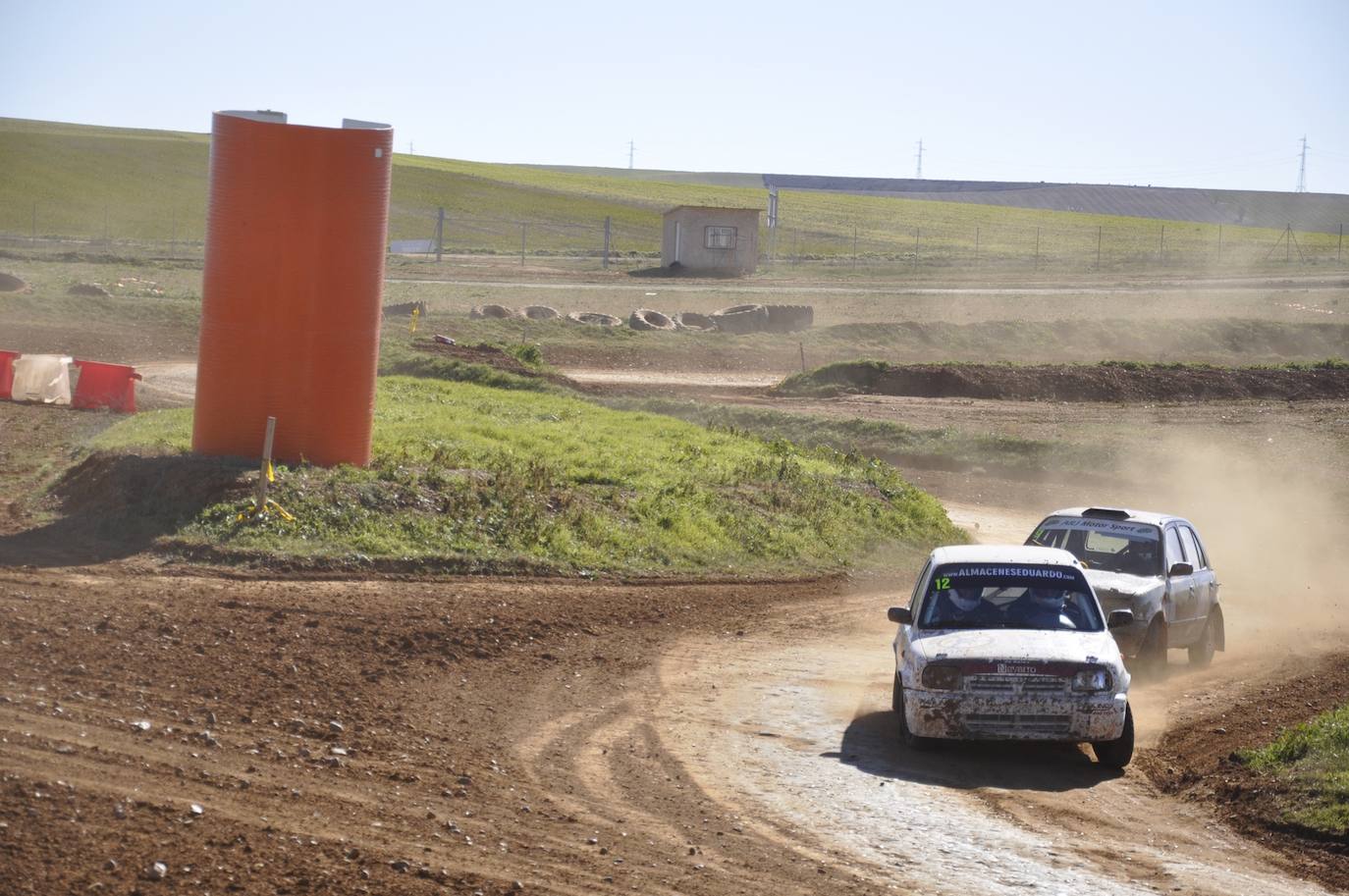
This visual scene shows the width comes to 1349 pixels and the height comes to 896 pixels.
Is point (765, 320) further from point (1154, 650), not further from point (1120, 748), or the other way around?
point (1120, 748)

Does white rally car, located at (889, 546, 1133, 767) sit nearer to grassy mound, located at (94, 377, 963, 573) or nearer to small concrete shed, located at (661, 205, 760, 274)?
grassy mound, located at (94, 377, 963, 573)

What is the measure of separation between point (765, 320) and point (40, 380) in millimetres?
28570

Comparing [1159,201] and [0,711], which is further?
[1159,201]

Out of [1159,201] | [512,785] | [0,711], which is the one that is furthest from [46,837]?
[1159,201]

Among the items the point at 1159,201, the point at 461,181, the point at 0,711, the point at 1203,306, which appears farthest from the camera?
the point at 1159,201

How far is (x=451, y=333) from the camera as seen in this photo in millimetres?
44531

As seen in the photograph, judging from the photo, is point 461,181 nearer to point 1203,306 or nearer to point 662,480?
point 1203,306

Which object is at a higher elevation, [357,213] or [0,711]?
[357,213]

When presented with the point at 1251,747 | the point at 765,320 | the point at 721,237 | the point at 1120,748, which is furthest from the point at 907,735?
the point at 721,237

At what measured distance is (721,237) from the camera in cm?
7250

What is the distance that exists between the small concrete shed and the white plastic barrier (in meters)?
48.2

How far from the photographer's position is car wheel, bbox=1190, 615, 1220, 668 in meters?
15.6

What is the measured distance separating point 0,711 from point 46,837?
2186 mm

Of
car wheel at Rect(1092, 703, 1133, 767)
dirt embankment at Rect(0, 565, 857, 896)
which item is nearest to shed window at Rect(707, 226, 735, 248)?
dirt embankment at Rect(0, 565, 857, 896)
